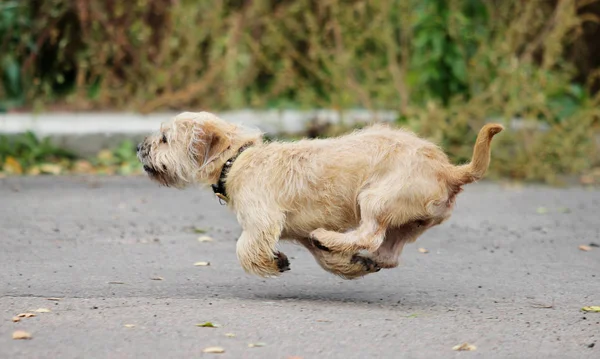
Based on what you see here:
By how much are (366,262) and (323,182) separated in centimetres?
51

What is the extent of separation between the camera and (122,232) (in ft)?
26.7

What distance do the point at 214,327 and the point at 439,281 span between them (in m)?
1.90

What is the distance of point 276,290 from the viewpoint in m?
6.21

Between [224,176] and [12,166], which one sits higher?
[224,176]

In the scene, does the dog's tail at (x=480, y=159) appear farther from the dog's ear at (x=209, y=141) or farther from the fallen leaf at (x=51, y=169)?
the fallen leaf at (x=51, y=169)

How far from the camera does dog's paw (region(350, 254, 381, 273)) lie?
18.9 ft

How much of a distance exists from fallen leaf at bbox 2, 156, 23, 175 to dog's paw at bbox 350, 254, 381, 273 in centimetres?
630

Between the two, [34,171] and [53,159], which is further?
[53,159]

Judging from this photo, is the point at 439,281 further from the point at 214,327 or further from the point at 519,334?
the point at 214,327

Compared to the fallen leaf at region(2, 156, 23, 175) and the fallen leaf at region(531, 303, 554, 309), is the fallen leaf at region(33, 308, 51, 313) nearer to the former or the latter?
the fallen leaf at region(531, 303, 554, 309)

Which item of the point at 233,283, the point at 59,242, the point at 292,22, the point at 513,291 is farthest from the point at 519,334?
the point at 292,22

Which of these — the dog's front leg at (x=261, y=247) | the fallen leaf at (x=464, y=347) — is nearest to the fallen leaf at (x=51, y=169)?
the dog's front leg at (x=261, y=247)

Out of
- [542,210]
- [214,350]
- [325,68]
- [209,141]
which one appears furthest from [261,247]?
[325,68]

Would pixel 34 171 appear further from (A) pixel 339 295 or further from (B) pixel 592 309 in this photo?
(B) pixel 592 309
